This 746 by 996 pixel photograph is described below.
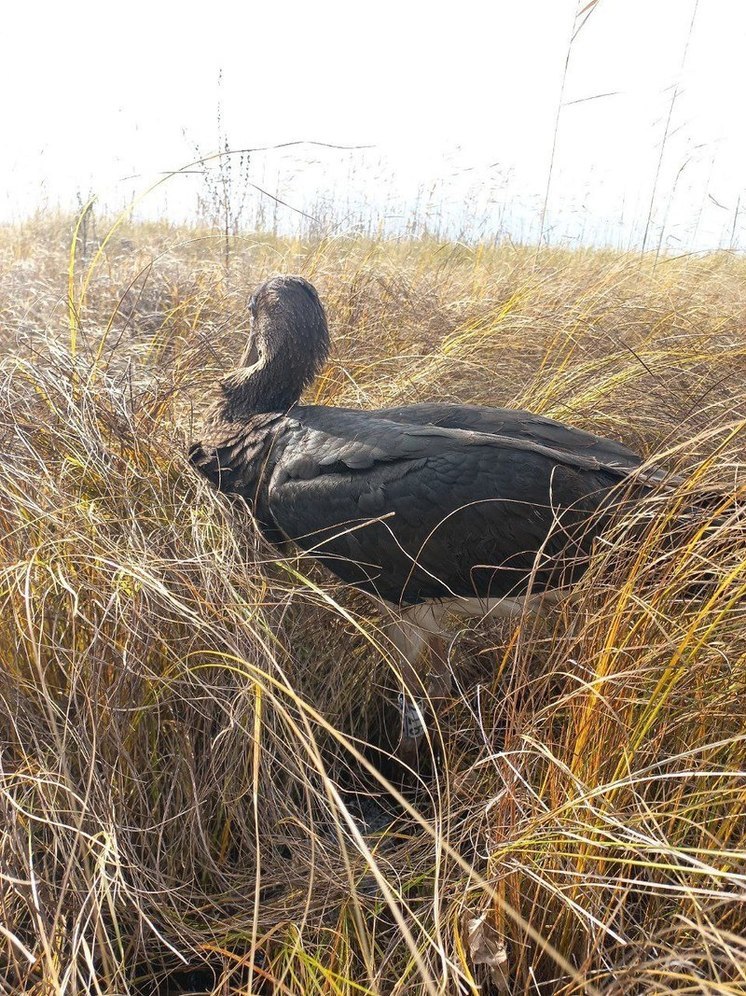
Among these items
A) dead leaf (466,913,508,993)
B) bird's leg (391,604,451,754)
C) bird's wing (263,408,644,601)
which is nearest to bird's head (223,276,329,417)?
bird's wing (263,408,644,601)

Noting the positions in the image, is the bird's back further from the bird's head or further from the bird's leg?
the bird's head

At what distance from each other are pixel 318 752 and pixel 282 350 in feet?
6.46

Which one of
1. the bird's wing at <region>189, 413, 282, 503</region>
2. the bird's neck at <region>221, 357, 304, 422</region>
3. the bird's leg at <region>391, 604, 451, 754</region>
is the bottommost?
the bird's leg at <region>391, 604, 451, 754</region>

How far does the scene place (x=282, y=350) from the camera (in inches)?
121

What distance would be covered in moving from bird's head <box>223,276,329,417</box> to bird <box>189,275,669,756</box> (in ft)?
0.86

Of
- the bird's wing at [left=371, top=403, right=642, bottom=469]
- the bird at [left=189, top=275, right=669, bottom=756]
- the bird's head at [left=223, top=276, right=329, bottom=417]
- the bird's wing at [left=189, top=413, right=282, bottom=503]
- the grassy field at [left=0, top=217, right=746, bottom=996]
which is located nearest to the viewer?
the grassy field at [left=0, top=217, right=746, bottom=996]

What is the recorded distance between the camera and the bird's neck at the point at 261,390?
308 cm

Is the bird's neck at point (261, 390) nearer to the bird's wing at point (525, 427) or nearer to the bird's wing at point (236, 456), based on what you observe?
the bird's wing at point (236, 456)

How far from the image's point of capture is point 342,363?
346 centimetres

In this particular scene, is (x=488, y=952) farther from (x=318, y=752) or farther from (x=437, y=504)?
(x=437, y=504)

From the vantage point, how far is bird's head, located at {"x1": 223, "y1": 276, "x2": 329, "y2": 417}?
10.1ft

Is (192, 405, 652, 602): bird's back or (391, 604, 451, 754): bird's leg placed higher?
(192, 405, 652, 602): bird's back

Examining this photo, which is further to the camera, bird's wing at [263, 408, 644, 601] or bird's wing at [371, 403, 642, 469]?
bird's wing at [371, 403, 642, 469]

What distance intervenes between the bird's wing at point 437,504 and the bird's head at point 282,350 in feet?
1.96
